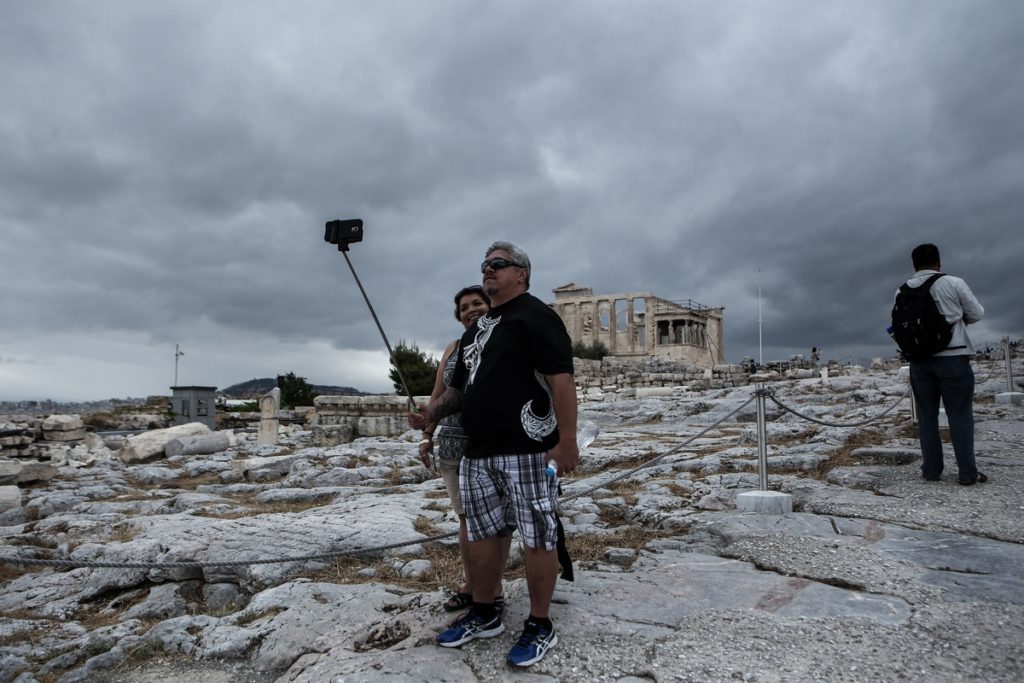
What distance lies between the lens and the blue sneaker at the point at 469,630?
120 inches

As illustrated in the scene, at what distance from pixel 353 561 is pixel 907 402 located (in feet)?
44.1

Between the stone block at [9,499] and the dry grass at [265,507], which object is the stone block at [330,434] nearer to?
the dry grass at [265,507]

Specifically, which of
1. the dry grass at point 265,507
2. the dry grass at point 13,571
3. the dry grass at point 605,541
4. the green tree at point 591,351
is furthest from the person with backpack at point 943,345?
the green tree at point 591,351

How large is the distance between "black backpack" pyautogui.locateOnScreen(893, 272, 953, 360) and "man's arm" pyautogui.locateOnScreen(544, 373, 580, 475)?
4.20 meters

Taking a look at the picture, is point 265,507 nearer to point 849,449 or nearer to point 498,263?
point 498,263

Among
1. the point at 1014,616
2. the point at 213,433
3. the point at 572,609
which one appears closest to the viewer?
the point at 1014,616

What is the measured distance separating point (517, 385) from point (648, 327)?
66381mm

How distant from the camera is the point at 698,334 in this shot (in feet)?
234

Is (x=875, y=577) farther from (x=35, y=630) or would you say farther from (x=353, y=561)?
(x=35, y=630)

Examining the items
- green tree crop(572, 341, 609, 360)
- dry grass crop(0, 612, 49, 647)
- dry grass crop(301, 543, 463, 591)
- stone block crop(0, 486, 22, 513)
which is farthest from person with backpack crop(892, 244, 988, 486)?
green tree crop(572, 341, 609, 360)

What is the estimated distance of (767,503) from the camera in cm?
529

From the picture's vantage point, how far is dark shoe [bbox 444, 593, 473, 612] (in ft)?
11.4

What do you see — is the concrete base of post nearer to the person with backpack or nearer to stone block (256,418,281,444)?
the person with backpack

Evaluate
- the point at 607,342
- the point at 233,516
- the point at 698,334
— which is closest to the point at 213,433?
the point at 233,516
